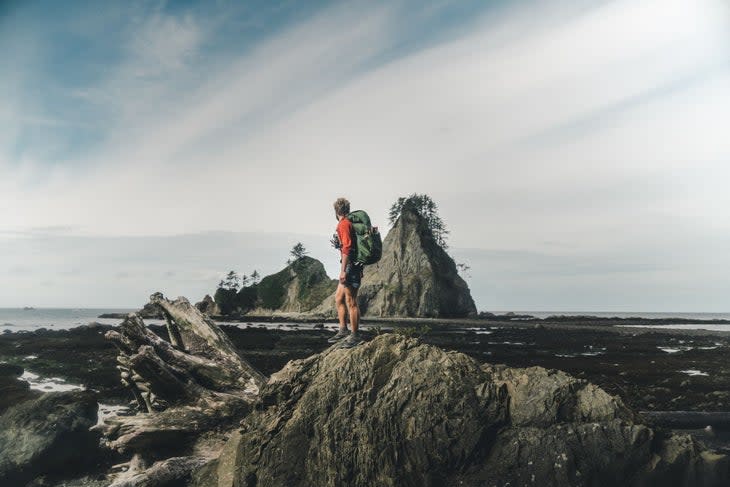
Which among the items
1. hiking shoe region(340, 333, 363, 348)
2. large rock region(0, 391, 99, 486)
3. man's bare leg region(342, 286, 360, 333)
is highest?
man's bare leg region(342, 286, 360, 333)

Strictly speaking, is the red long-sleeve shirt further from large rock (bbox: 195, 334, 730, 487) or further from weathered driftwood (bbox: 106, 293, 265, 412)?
weathered driftwood (bbox: 106, 293, 265, 412)

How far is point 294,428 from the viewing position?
289 inches

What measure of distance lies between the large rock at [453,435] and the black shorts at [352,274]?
2.30m

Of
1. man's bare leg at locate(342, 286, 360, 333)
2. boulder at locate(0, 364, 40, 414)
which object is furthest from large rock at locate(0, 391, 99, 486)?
man's bare leg at locate(342, 286, 360, 333)

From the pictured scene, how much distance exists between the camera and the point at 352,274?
32.2 feet

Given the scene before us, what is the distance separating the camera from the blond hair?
990cm

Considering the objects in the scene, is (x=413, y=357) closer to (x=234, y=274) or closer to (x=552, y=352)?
(x=552, y=352)

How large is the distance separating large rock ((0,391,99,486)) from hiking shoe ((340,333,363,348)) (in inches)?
241

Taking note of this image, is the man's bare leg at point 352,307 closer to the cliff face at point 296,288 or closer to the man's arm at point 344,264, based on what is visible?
the man's arm at point 344,264

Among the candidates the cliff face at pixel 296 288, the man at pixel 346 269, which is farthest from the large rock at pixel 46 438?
the cliff face at pixel 296 288

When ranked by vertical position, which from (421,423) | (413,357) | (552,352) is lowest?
(552,352)

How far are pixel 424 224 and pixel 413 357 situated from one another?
82425 mm

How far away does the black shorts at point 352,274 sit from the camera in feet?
32.0

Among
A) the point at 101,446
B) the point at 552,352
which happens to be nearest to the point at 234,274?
the point at 552,352
